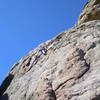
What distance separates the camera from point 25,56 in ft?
96.3

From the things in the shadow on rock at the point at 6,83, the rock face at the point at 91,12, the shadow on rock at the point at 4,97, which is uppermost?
the rock face at the point at 91,12

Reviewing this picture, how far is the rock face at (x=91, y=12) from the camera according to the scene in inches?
1212

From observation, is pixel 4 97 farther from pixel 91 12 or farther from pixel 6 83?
pixel 91 12

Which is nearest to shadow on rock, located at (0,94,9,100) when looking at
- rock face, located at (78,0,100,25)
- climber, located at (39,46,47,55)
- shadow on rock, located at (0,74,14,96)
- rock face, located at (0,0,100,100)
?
rock face, located at (0,0,100,100)

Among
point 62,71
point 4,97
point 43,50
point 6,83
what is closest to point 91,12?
point 43,50

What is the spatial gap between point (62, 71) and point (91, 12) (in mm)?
11803

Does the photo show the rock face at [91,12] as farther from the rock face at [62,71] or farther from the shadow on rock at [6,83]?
the shadow on rock at [6,83]

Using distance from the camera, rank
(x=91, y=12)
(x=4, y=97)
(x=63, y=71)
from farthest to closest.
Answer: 1. (x=91, y=12)
2. (x=4, y=97)
3. (x=63, y=71)

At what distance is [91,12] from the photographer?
103 feet

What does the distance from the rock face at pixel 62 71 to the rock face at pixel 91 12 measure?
16.8 feet

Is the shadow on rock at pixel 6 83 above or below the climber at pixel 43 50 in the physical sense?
below

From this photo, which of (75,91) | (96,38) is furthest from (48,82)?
(96,38)

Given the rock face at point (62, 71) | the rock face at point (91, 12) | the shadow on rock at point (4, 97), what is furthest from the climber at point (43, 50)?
the rock face at point (91, 12)

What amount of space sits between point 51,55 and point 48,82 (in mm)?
3921
